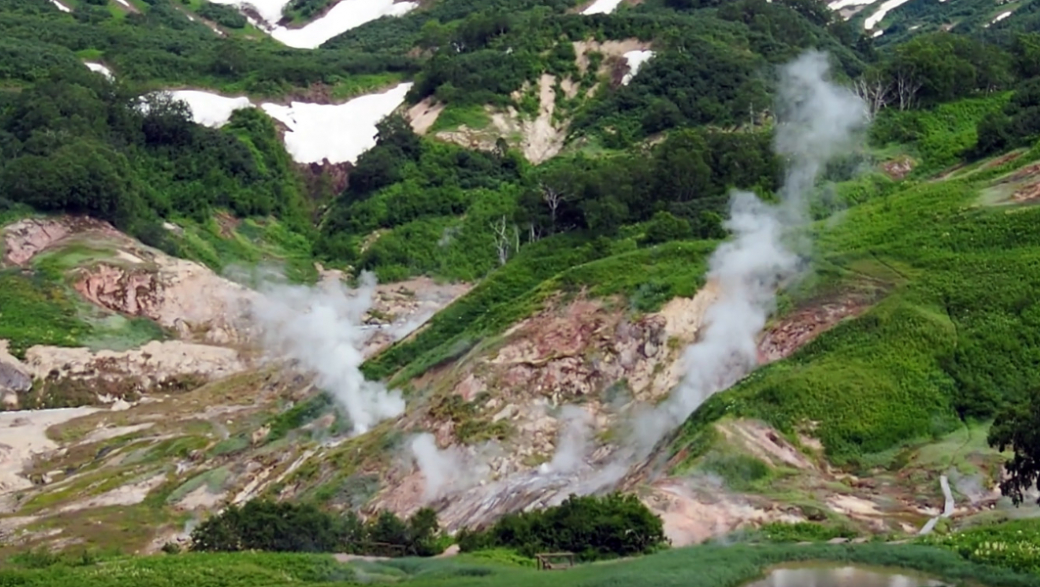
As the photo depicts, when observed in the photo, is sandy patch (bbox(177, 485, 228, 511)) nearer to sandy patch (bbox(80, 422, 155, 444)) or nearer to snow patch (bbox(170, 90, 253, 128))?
sandy patch (bbox(80, 422, 155, 444))

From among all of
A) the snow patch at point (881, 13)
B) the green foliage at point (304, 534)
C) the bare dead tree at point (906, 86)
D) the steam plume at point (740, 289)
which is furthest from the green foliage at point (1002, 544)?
the snow patch at point (881, 13)

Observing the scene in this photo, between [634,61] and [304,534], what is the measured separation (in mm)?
66882

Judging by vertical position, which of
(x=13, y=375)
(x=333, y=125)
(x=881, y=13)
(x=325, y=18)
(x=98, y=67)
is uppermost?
(x=881, y=13)

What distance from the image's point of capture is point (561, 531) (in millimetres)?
30562

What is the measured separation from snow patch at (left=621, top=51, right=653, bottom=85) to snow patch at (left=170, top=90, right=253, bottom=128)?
23713mm

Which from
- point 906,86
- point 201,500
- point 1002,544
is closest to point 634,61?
point 906,86

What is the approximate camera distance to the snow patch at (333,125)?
99688 millimetres

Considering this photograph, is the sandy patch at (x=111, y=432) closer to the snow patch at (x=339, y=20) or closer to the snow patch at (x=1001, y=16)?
the snow patch at (x=1001, y=16)

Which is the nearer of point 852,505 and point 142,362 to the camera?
point 852,505

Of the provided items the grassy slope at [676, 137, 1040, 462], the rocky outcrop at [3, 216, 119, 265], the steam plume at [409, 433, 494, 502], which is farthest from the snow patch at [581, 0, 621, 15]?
the steam plume at [409, 433, 494, 502]

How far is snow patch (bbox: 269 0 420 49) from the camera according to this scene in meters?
149

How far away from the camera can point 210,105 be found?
101 metres

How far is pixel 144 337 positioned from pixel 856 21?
93056 millimetres

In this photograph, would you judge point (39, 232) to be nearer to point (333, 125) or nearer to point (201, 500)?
point (333, 125)
